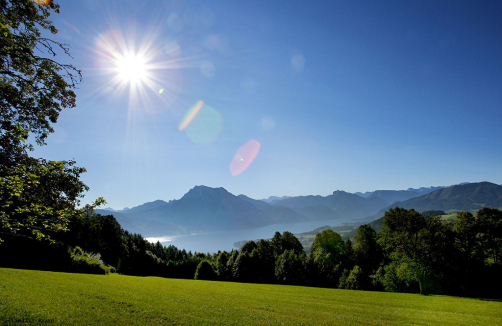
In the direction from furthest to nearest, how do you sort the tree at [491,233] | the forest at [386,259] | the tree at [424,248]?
the forest at [386,259]
the tree at [424,248]
the tree at [491,233]

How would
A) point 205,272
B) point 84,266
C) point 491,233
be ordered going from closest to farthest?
point 491,233
point 84,266
point 205,272

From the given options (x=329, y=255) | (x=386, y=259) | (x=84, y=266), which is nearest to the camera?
(x=84, y=266)

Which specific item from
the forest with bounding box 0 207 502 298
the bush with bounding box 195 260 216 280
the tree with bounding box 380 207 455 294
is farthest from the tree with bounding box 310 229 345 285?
the bush with bounding box 195 260 216 280

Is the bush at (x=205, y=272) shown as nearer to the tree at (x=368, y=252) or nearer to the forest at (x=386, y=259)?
A: the forest at (x=386, y=259)

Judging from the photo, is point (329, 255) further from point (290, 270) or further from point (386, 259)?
point (386, 259)

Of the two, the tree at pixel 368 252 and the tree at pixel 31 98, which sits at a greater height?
A: the tree at pixel 31 98

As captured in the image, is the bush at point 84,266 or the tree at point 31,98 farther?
the bush at point 84,266

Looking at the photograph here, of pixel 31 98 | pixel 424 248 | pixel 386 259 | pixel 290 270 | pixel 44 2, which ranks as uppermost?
pixel 44 2

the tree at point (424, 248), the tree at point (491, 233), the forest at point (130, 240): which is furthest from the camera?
the tree at point (424, 248)

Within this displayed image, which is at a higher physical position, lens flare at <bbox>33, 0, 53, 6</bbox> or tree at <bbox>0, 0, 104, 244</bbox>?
lens flare at <bbox>33, 0, 53, 6</bbox>

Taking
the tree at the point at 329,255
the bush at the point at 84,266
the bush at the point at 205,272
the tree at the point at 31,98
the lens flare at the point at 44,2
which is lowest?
the bush at the point at 205,272

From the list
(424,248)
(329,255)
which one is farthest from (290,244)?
(424,248)

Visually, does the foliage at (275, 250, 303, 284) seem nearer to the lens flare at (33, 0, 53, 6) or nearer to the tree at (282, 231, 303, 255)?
the tree at (282, 231, 303, 255)

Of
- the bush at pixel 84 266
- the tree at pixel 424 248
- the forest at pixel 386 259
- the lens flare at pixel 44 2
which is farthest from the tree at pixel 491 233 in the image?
the bush at pixel 84 266
